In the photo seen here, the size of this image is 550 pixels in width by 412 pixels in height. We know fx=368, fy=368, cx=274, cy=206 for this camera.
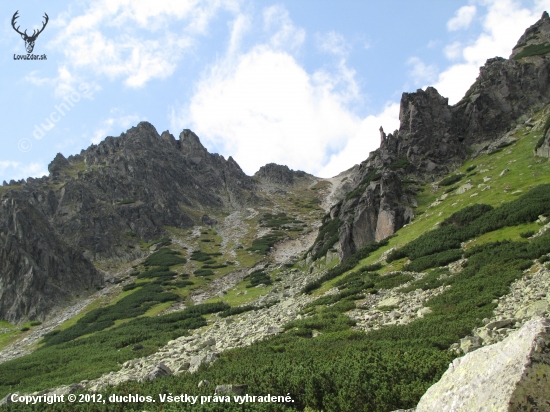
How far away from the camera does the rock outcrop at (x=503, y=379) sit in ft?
16.6

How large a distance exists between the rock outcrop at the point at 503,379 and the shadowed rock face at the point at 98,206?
64.4 meters

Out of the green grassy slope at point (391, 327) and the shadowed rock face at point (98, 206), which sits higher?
the shadowed rock face at point (98, 206)

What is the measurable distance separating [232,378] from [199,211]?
412ft

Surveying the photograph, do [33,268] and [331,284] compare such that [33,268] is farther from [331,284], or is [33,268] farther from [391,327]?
[391,327]

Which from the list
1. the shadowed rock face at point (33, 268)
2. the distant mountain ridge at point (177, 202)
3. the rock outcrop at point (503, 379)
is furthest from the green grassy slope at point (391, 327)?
the shadowed rock face at point (33, 268)

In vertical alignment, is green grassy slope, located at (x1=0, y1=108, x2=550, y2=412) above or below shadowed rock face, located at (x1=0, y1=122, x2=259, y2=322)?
below

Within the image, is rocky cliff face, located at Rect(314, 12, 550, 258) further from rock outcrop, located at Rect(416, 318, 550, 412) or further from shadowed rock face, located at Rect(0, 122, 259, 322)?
shadowed rock face, located at Rect(0, 122, 259, 322)

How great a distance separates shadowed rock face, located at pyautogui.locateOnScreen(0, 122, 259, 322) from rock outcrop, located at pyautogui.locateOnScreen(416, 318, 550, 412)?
211 feet

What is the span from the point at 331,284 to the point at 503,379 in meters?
31.2

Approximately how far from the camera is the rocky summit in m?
9.50

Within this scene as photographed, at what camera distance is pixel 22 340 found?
45625mm

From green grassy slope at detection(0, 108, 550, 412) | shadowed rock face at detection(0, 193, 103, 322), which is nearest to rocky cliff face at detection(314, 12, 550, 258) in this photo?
green grassy slope at detection(0, 108, 550, 412)

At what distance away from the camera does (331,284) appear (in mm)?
36094

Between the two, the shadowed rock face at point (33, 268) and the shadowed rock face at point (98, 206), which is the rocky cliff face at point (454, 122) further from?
the shadowed rock face at point (98, 206)
